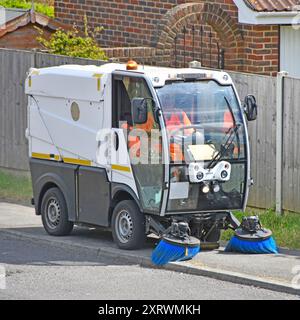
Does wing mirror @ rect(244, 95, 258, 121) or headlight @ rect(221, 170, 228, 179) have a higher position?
wing mirror @ rect(244, 95, 258, 121)

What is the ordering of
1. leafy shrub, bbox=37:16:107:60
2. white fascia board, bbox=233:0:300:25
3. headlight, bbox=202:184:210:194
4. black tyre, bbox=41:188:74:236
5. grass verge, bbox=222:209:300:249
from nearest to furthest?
headlight, bbox=202:184:210:194 → grass verge, bbox=222:209:300:249 → black tyre, bbox=41:188:74:236 → white fascia board, bbox=233:0:300:25 → leafy shrub, bbox=37:16:107:60

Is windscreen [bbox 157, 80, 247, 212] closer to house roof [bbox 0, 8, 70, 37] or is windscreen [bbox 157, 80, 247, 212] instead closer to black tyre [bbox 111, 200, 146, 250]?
black tyre [bbox 111, 200, 146, 250]

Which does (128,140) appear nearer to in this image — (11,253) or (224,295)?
(11,253)

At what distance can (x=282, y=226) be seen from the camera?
49.1 ft

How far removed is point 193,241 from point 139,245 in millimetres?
948

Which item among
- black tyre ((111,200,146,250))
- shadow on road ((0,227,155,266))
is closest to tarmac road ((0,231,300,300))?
shadow on road ((0,227,155,266))

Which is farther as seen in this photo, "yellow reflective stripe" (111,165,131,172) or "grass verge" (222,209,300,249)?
"grass verge" (222,209,300,249)

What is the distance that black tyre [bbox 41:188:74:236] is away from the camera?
48.4 feet

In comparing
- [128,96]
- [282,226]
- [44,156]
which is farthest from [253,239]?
[44,156]

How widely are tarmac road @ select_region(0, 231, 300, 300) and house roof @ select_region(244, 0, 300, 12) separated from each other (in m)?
6.06

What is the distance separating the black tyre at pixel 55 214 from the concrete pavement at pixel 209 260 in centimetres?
12

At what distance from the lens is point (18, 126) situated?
19.7 metres

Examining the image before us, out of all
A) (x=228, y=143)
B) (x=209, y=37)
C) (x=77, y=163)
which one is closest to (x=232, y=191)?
(x=228, y=143)
